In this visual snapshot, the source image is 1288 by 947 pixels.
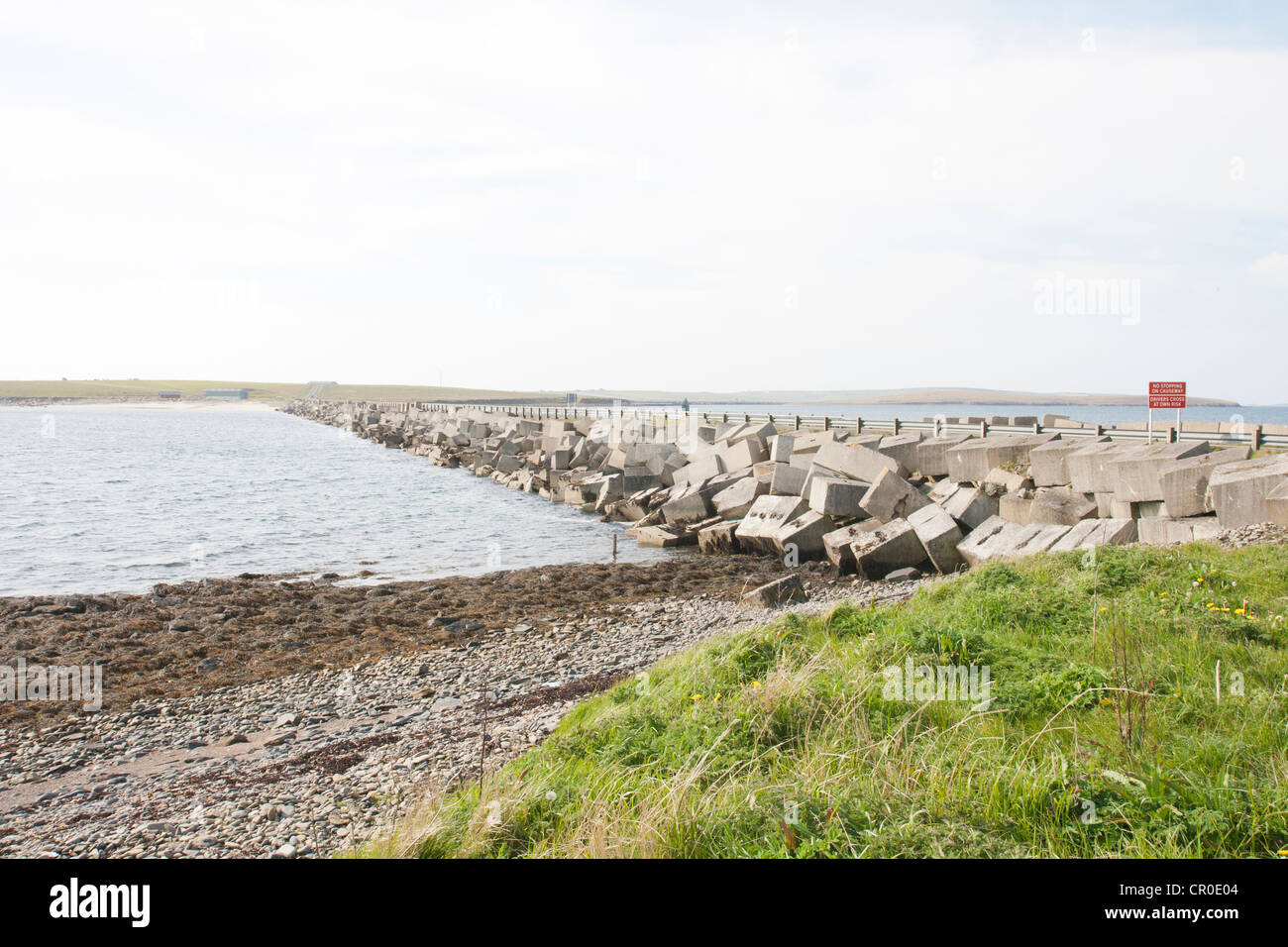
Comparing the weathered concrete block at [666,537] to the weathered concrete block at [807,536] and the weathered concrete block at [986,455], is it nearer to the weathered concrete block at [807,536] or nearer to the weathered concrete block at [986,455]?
the weathered concrete block at [807,536]

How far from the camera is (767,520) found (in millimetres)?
18031

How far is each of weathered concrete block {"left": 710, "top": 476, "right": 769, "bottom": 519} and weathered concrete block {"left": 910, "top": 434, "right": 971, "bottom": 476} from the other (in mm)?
3588

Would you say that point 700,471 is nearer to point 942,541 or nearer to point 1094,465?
point 942,541

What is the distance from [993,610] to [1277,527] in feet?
17.1

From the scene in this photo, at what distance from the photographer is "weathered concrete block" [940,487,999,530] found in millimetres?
15383

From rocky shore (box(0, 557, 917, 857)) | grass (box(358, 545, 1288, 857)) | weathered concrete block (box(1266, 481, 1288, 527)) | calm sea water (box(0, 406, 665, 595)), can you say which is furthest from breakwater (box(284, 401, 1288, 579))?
grass (box(358, 545, 1288, 857))

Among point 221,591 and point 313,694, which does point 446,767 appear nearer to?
point 313,694

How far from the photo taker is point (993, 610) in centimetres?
795

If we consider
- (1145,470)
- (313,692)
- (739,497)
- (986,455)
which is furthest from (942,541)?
(313,692)

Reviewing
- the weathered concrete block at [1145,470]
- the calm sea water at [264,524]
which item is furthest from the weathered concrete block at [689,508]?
the weathered concrete block at [1145,470]

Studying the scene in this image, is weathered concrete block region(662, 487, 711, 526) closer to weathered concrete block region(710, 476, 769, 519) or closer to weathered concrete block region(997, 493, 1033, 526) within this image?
weathered concrete block region(710, 476, 769, 519)

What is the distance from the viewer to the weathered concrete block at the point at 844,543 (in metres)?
15.4

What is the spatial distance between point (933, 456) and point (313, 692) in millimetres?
14083
